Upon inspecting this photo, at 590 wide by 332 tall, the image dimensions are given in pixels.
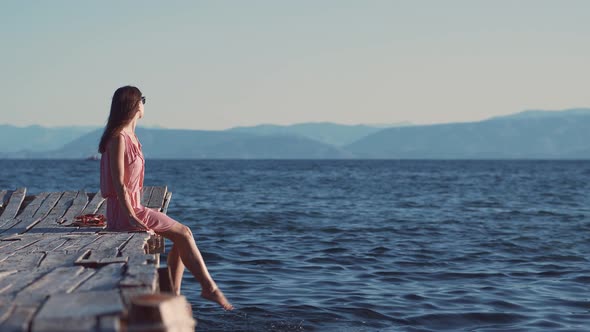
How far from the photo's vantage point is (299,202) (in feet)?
104

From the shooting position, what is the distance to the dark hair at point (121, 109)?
7363 millimetres

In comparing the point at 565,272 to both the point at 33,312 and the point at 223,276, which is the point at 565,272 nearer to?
the point at 223,276

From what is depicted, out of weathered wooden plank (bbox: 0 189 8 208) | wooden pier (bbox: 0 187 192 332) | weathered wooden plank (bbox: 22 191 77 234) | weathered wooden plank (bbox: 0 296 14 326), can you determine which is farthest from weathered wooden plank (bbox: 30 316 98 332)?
weathered wooden plank (bbox: 0 189 8 208)

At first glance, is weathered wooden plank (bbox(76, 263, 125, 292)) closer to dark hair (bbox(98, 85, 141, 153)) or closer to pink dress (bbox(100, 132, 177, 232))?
pink dress (bbox(100, 132, 177, 232))

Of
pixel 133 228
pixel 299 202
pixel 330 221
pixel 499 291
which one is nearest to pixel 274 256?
pixel 499 291

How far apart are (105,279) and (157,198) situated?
23.2 feet

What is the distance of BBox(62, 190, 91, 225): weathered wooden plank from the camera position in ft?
36.6

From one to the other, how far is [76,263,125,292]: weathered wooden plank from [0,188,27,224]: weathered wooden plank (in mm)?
5397

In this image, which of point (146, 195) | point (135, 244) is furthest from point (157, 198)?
point (135, 244)

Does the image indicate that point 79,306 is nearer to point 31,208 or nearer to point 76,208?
point 76,208

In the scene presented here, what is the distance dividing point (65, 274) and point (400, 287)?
21.0 ft

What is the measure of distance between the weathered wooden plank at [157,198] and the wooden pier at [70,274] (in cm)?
136

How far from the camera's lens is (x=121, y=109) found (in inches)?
291

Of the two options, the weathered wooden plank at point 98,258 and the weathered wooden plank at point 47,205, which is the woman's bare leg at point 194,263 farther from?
the weathered wooden plank at point 47,205
